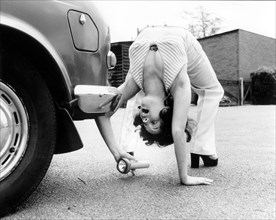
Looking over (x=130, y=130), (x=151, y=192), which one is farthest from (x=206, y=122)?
(x=151, y=192)

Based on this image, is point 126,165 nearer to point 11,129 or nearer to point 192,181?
point 192,181

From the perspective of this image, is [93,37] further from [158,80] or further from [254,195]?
[254,195]

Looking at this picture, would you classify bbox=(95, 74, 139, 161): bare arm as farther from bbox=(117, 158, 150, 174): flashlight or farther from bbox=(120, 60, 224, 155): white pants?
bbox=(120, 60, 224, 155): white pants

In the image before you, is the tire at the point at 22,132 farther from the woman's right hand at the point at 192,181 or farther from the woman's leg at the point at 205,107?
the woman's leg at the point at 205,107

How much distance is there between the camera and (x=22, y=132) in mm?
2268

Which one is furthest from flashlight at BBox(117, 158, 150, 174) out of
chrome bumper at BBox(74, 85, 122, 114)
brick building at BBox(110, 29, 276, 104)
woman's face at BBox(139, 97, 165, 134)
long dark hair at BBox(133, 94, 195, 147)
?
brick building at BBox(110, 29, 276, 104)

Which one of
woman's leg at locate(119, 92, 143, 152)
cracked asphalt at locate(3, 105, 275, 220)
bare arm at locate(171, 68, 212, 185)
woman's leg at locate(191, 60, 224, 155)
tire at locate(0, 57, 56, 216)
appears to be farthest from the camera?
woman's leg at locate(191, 60, 224, 155)

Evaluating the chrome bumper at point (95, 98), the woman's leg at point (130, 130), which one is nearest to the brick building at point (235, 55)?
the woman's leg at point (130, 130)

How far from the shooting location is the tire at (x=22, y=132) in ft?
7.20

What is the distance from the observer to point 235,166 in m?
3.83

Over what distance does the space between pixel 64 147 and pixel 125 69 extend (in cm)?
674

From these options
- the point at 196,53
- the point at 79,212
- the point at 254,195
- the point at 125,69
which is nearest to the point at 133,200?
the point at 79,212

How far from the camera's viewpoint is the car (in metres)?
2.22

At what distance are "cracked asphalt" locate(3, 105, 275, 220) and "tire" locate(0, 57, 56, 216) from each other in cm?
17
